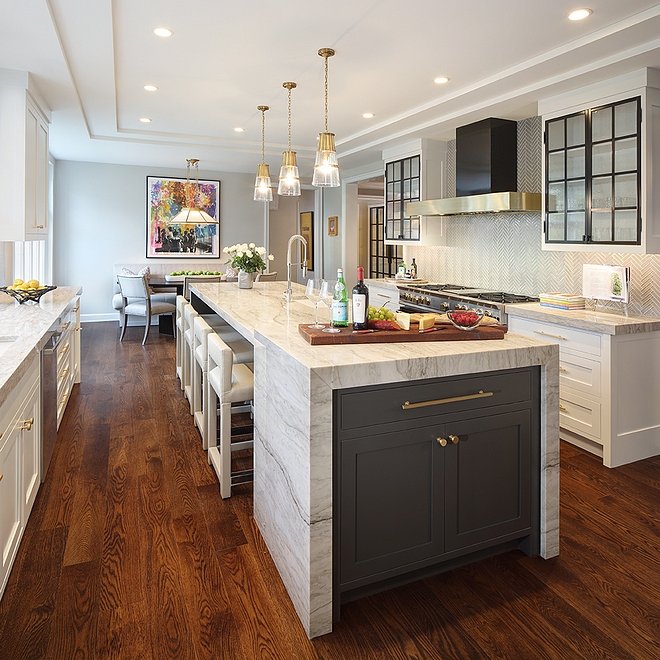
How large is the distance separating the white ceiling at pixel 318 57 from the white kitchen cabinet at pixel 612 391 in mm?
1727

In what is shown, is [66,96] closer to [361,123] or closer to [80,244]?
[361,123]

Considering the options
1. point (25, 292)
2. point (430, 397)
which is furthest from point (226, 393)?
point (25, 292)

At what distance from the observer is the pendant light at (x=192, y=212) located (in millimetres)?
7242

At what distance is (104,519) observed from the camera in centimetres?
254

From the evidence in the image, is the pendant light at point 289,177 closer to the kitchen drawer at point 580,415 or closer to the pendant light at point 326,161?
the pendant light at point 326,161

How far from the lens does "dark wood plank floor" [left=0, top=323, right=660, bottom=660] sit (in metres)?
1.73

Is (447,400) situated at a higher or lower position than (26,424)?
higher

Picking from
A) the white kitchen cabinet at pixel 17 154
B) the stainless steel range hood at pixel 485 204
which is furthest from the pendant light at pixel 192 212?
the stainless steel range hood at pixel 485 204

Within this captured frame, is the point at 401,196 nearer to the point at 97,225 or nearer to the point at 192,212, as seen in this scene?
the point at 192,212

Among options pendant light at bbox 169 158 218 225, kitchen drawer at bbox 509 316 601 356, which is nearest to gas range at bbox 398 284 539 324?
kitchen drawer at bbox 509 316 601 356

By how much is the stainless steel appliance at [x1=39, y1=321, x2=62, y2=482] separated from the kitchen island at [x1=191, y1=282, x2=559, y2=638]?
114 cm

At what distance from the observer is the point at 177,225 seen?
9.01m

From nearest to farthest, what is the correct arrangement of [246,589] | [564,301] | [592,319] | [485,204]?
[246,589]
[592,319]
[564,301]
[485,204]

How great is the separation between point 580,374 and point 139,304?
587 cm
